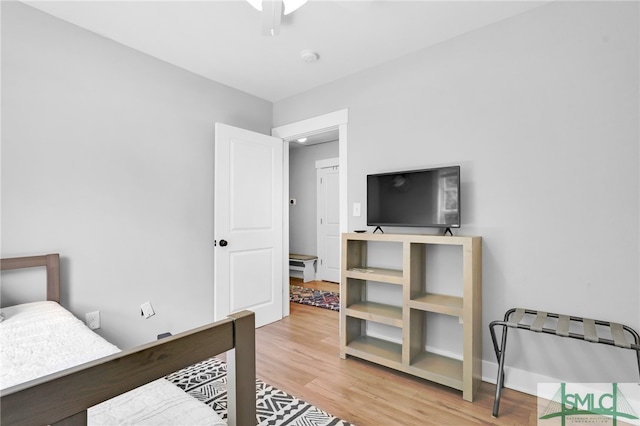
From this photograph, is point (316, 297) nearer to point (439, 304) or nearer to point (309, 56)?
point (439, 304)

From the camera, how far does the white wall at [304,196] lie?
5703 mm

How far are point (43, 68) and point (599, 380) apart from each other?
158 inches

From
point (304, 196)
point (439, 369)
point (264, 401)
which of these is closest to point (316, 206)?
point (304, 196)

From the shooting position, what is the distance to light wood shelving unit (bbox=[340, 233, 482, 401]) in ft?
6.59

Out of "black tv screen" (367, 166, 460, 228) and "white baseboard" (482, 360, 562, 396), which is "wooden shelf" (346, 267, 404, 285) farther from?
"white baseboard" (482, 360, 562, 396)

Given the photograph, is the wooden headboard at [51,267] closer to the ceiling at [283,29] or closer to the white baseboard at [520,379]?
the ceiling at [283,29]

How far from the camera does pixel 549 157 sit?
78.7 inches

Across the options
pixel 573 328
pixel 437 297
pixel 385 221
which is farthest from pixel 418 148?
pixel 573 328

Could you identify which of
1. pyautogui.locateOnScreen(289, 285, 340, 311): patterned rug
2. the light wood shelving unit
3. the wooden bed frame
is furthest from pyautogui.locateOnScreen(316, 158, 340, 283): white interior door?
the wooden bed frame

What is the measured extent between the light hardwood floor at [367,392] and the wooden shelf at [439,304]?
52 centimetres

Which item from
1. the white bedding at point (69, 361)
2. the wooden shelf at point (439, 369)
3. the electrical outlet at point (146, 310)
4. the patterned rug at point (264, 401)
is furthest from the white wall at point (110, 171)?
the wooden shelf at point (439, 369)

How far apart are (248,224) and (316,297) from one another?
176 cm

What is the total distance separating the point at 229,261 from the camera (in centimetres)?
305

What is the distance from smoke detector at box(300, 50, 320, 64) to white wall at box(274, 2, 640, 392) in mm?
856
